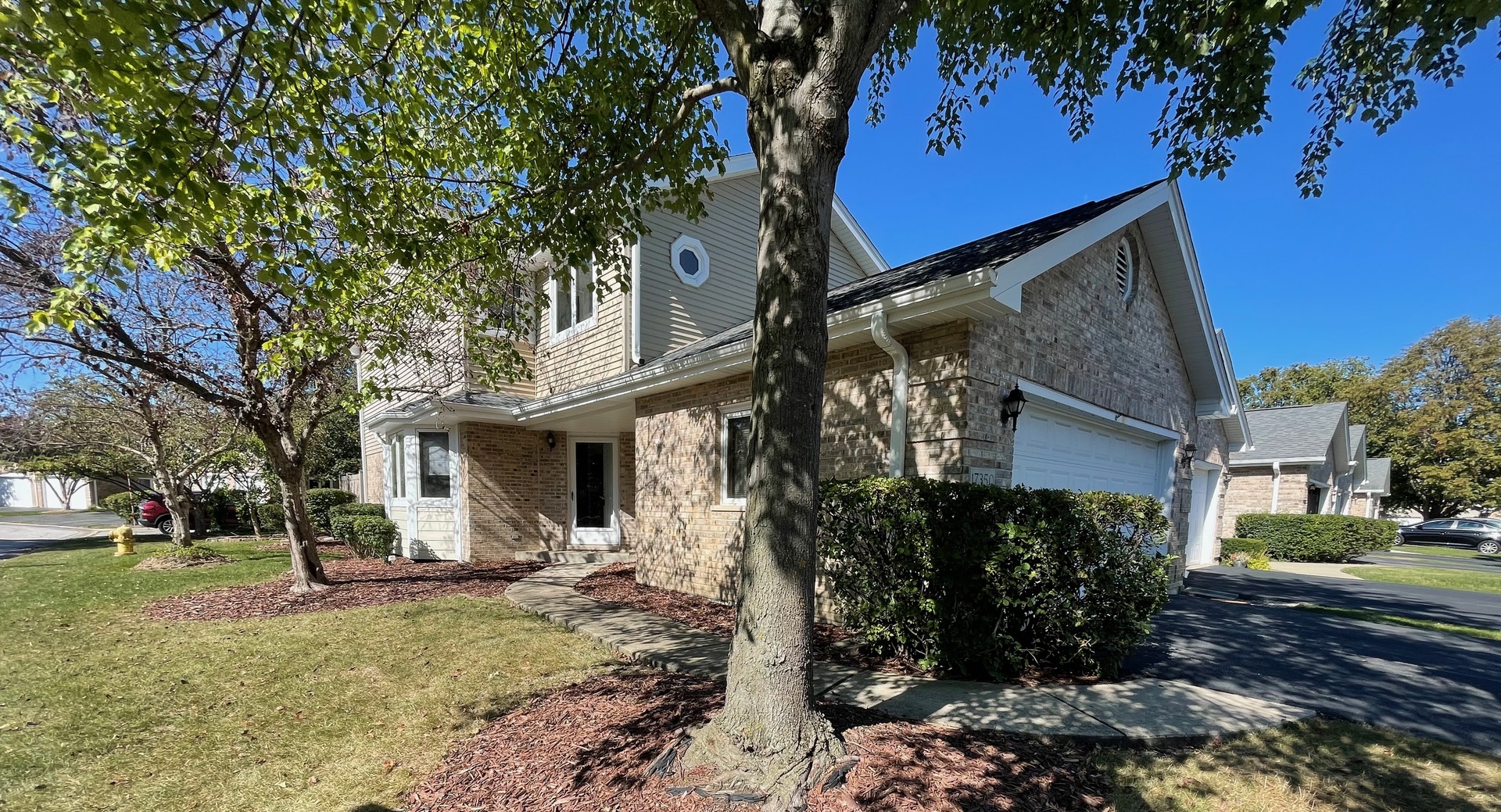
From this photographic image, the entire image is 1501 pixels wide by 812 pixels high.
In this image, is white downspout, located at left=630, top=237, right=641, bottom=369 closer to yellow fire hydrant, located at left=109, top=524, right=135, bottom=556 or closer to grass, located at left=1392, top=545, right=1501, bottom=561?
yellow fire hydrant, located at left=109, top=524, right=135, bottom=556

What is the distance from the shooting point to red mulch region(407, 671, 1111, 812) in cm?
267

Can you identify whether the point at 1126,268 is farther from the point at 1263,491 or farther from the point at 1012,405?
the point at 1263,491

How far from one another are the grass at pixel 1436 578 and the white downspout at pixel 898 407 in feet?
47.3

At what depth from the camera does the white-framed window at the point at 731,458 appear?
24.7ft

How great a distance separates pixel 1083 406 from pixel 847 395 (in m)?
3.09

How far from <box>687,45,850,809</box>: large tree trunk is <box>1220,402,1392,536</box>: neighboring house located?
1933 centimetres

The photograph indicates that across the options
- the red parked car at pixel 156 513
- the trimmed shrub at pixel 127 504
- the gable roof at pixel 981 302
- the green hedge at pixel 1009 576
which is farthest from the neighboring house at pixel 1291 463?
the trimmed shrub at pixel 127 504

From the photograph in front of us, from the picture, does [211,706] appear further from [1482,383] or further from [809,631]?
[1482,383]

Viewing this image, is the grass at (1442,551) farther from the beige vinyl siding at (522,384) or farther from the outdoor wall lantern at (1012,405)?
the beige vinyl siding at (522,384)

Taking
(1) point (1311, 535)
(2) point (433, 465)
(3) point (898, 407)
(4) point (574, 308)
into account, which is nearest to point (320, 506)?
(2) point (433, 465)

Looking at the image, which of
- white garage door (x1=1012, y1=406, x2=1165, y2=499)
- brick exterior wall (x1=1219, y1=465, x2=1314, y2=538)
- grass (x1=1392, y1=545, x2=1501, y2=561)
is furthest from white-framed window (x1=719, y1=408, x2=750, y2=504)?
grass (x1=1392, y1=545, x2=1501, y2=561)

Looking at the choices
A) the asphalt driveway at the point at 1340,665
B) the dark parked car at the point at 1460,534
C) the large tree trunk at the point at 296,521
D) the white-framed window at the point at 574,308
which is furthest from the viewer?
the dark parked car at the point at 1460,534

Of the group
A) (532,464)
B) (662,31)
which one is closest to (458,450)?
(532,464)

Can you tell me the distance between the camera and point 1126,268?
797cm
